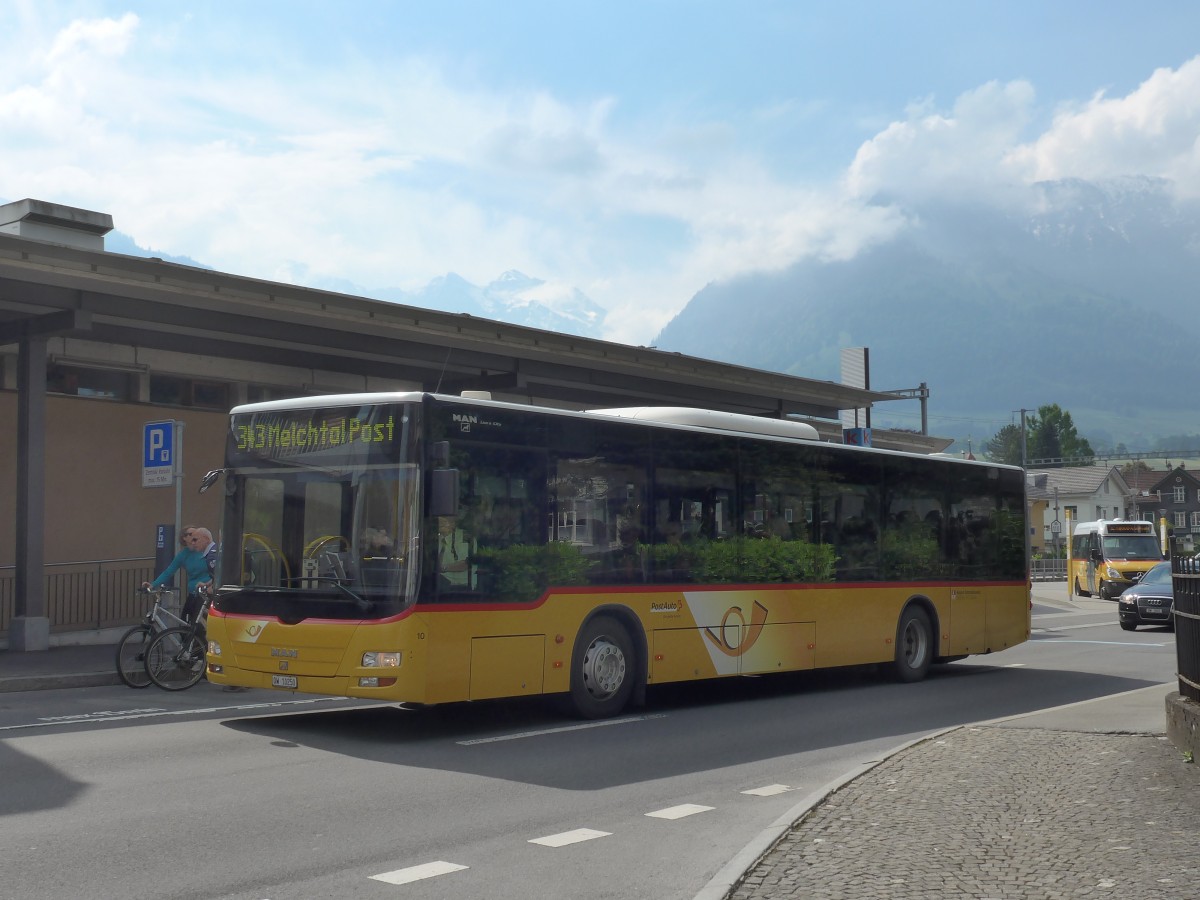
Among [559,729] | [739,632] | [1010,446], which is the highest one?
[1010,446]

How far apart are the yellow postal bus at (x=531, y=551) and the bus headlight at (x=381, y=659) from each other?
0.02m

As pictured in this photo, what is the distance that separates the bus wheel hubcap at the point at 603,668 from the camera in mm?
12344

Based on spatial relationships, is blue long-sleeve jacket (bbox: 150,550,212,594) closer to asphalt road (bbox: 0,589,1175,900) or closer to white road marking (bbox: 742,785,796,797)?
asphalt road (bbox: 0,589,1175,900)

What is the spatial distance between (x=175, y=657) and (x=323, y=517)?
15.6 ft

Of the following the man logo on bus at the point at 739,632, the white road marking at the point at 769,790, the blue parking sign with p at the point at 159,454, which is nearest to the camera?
the white road marking at the point at 769,790

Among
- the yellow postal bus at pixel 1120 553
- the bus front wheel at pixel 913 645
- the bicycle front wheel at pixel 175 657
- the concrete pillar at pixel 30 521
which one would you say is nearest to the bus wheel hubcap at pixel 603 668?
the bicycle front wheel at pixel 175 657

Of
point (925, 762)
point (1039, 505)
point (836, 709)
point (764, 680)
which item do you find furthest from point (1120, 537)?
point (1039, 505)

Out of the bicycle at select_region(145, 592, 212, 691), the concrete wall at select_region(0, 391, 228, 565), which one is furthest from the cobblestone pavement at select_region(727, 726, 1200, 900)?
the concrete wall at select_region(0, 391, 228, 565)

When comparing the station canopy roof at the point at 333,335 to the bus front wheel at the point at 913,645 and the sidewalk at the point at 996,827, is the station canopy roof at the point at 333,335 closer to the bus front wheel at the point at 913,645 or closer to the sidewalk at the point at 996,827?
the sidewalk at the point at 996,827

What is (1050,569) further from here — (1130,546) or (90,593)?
(90,593)

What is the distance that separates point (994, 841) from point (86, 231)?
1950 centimetres

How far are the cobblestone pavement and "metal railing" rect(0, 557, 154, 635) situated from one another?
15.3 meters

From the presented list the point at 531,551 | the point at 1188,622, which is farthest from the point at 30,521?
the point at 1188,622

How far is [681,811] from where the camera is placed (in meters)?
8.20
